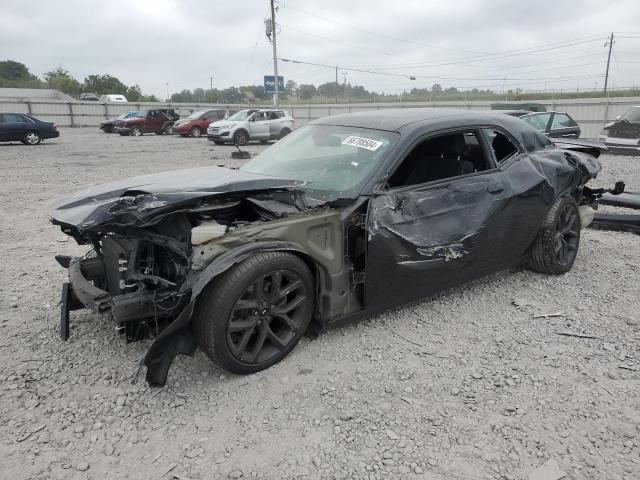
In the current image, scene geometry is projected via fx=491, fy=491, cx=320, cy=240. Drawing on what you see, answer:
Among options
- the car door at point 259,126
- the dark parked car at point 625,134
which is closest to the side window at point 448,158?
the dark parked car at point 625,134

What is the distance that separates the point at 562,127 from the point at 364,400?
46.2 ft

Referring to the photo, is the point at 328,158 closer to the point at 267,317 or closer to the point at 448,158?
the point at 448,158

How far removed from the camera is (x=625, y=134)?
45.8ft

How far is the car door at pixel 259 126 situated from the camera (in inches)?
817

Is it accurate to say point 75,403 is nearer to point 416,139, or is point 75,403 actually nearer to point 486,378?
point 486,378

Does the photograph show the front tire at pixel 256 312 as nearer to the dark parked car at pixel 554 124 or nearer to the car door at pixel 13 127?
the dark parked car at pixel 554 124

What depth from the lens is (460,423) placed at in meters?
2.62

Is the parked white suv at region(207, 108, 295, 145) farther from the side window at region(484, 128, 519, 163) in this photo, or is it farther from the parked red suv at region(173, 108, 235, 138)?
the side window at region(484, 128, 519, 163)

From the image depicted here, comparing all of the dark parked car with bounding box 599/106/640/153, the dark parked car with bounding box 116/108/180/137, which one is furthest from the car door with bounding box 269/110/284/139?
the dark parked car with bounding box 599/106/640/153

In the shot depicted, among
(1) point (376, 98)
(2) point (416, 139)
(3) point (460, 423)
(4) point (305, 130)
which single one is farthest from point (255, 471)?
(1) point (376, 98)

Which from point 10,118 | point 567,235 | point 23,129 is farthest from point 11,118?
point 567,235

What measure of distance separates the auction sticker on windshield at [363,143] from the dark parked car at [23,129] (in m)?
19.7

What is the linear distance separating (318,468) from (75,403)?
1.47 m

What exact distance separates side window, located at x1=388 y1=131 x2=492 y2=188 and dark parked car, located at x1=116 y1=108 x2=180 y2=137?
24582 mm
